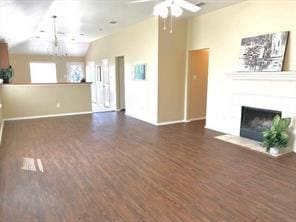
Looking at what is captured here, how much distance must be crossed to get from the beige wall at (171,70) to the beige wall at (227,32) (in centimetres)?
30

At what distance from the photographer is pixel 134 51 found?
23.2 ft

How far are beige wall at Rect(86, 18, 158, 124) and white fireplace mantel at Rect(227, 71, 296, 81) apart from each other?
2099 millimetres

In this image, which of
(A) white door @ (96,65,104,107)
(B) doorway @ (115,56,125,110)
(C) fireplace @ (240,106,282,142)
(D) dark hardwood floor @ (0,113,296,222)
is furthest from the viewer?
(A) white door @ (96,65,104,107)

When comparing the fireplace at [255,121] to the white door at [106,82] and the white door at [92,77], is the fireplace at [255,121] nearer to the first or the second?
the white door at [106,82]

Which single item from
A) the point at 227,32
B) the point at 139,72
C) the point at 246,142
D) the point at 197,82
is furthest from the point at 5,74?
the point at 246,142

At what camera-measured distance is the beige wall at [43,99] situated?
6953 mm

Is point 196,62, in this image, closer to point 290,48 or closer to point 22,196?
point 290,48

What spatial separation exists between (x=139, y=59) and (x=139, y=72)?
15.0 inches

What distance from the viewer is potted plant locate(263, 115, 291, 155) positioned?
3.97m

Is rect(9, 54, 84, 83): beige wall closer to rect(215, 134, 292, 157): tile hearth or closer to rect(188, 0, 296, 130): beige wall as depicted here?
rect(188, 0, 296, 130): beige wall

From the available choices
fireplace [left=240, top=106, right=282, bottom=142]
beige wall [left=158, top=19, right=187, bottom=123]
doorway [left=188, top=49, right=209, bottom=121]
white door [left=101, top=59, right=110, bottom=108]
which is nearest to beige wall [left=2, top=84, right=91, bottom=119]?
white door [left=101, top=59, right=110, bottom=108]

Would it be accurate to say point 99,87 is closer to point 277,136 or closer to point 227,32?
point 227,32

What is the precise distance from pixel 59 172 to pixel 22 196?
681 mm

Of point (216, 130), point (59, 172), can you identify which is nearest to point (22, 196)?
point (59, 172)
